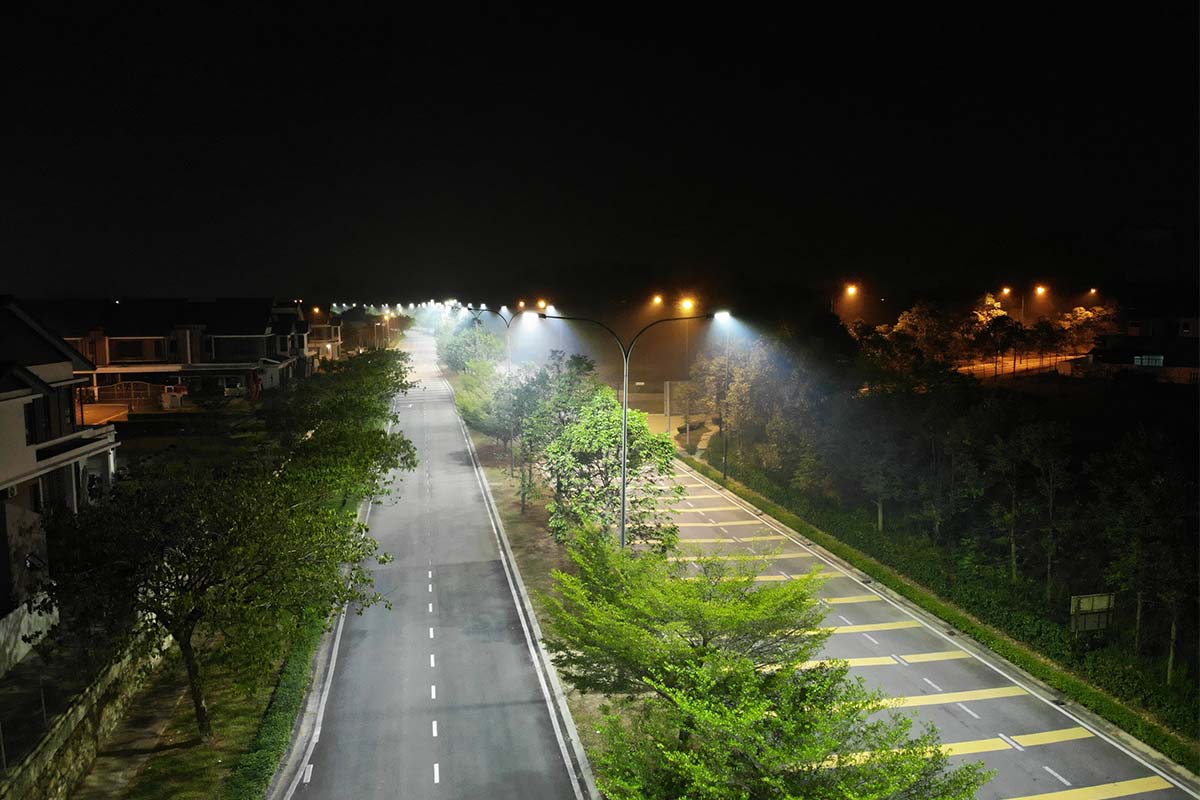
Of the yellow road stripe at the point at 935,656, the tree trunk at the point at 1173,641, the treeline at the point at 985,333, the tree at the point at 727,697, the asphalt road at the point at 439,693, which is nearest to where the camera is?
the tree at the point at 727,697

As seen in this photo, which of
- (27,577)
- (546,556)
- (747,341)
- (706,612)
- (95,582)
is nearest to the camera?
(706,612)

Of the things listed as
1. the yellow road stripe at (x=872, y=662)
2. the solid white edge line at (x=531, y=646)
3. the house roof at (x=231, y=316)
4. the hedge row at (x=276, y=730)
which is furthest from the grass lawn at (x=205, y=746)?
the house roof at (x=231, y=316)

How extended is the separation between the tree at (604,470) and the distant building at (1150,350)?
134 ft

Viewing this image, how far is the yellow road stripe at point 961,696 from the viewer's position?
2450 cm

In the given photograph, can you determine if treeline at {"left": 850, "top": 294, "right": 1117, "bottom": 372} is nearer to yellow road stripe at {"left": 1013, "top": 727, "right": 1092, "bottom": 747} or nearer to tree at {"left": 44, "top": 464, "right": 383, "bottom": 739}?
yellow road stripe at {"left": 1013, "top": 727, "right": 1092, "bottom": 747}

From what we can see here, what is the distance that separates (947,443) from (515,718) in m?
20.5

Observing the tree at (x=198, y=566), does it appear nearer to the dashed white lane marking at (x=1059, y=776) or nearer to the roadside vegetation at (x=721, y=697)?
the roadside vegetation at (x=721, y=697)

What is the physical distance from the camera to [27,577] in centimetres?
2489

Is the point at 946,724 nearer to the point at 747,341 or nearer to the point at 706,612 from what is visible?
the point at 706,612

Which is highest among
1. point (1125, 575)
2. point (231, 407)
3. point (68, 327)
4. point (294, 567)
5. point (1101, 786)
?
point (68, 327)

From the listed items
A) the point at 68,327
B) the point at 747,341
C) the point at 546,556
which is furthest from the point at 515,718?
the point at 68,327

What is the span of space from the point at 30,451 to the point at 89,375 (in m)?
34.0

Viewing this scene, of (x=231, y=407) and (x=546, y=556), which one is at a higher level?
(x=231, y=407)

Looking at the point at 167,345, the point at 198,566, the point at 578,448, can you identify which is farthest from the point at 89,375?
the point at 198,566
